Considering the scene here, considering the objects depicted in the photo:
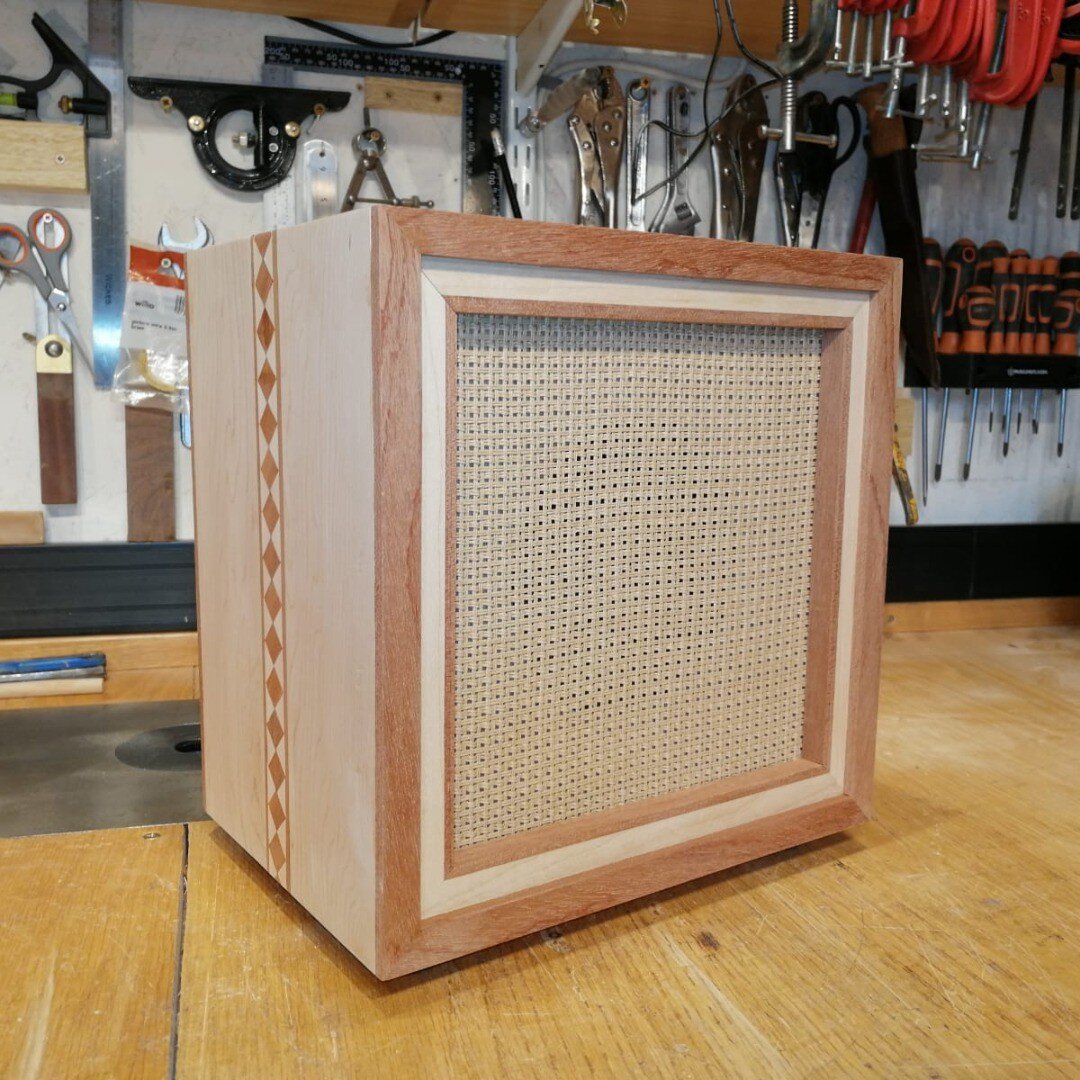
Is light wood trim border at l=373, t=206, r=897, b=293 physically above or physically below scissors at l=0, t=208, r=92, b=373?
below

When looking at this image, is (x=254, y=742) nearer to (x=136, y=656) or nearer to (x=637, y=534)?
(x=637, y=534)

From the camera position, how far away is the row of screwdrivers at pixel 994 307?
1.45 metres

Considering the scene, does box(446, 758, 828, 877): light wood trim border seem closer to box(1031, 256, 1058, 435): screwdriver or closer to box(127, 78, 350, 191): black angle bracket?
box(127, 78, 350, 191): black angle bracket

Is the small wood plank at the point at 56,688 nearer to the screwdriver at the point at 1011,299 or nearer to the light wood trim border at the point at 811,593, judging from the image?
the light wood trim border at the point at 811,593

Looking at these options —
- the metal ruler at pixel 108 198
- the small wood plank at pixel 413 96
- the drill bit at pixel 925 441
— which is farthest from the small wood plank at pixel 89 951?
the drill bit at pixel 925 441

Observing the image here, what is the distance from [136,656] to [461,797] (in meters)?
0.71

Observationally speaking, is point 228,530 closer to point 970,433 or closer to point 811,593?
point 811,593

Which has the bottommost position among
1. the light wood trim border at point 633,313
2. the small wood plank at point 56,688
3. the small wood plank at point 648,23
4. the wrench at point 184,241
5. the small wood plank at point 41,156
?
the small wood plank at point 56,688

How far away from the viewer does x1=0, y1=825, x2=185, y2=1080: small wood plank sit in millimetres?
526

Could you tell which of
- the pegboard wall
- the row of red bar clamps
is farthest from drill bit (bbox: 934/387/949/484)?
the row of red bar clamps

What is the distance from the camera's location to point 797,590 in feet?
2.47

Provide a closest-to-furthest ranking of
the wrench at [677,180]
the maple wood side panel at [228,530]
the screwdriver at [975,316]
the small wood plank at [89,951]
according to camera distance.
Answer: the small wood plank at [89,951] < the maple wood side panel at [228,530] < the wrench at [677,180] < the screwdriver at [975,316]

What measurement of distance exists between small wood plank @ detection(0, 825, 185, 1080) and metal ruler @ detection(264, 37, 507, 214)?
845mm

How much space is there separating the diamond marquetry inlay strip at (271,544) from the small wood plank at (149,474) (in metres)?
0.64
